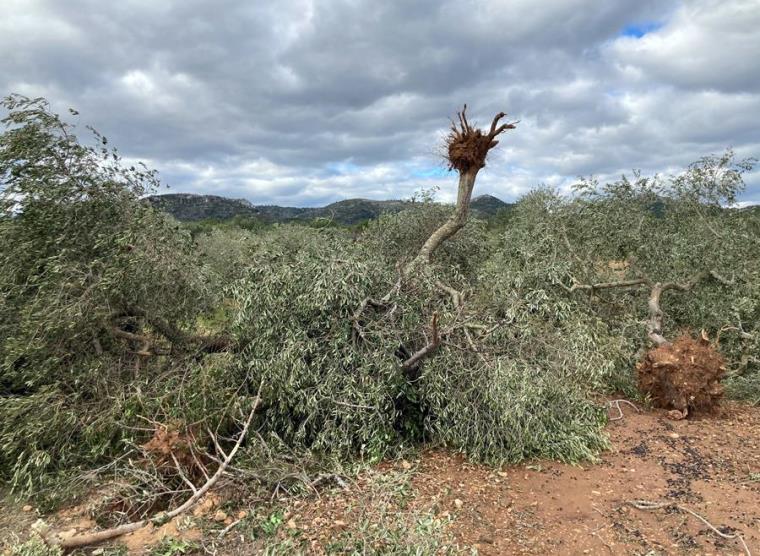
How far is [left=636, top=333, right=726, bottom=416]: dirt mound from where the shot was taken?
630cm

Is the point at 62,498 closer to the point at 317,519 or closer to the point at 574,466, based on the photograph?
the point at 317,519

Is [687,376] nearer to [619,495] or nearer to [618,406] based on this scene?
[618,406]

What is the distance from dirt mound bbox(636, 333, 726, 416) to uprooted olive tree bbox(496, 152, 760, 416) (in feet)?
3.61

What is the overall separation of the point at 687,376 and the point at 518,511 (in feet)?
10.9

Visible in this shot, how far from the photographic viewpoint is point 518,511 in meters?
4.47

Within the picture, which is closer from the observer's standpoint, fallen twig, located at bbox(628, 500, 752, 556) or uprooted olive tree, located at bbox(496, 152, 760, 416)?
fallen twig, located at bbox(628, 500, 752, 556)

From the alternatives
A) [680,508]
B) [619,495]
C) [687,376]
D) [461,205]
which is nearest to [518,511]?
[619,495]

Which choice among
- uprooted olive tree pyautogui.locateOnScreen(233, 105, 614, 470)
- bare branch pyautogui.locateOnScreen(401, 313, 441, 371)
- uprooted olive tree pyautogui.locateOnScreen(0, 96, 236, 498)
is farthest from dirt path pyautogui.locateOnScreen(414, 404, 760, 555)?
uprooted olive tree pyautogui.locateOnScreen(0, 96, 236, 498)

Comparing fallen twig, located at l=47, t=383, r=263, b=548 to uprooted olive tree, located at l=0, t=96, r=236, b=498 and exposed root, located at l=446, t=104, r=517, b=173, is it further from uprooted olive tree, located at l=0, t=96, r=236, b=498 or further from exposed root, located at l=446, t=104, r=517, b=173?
exposed root, located at l=446, t=104, r=517, b=173

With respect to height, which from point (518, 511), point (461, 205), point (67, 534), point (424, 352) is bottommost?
point (67, 534)

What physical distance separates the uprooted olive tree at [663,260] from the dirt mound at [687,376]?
1099mm

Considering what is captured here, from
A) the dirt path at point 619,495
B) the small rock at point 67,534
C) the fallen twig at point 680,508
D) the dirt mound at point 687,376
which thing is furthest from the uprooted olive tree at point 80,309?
the dirt mound at point 687,376

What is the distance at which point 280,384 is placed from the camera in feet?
17.7

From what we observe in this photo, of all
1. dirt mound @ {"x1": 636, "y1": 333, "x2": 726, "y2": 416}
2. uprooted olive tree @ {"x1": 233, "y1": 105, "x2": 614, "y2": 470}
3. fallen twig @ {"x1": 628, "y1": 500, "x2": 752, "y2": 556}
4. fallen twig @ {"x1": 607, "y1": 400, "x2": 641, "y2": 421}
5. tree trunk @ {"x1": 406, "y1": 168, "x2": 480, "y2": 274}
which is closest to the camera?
fallen twig @ {"x1": 628, "y1": 500, "x2": 752, "y2": 556}
